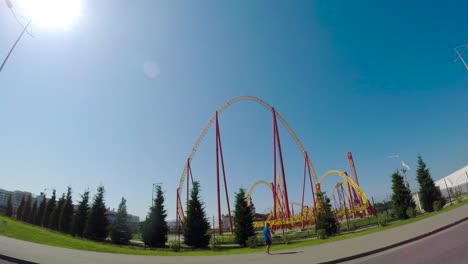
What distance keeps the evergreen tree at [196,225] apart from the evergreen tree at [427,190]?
29.8 metres

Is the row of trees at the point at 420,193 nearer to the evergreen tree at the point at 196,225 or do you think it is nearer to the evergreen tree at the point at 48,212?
the evergreen tree at the point at 196,225

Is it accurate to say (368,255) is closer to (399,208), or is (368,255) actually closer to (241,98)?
(399,208)

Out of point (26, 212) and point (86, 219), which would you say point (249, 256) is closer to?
point (86, 219)

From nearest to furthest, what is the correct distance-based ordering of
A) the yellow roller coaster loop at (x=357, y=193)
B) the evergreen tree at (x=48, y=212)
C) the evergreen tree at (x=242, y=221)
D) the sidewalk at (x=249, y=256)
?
the sidewalk at (x=249, y=256)
the evergreen tree at (x=242, y=221)
the yellow roller coaster loop at (x=357, y=193)
the evergreen tree at (x=48, y=212)

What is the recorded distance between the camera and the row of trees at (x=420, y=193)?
27781mm

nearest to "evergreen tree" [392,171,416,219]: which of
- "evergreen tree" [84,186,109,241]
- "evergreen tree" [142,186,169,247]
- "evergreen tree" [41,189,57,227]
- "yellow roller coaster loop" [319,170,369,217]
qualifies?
"yellow roller coaster loop" [319,170,369,217]

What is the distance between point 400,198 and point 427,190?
677 centimetres

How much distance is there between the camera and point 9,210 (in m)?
61.2

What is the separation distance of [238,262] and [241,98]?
1287 inches

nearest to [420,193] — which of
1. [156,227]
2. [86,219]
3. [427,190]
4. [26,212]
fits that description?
[427,190]

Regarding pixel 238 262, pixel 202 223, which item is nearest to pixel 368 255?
pixel 238 262

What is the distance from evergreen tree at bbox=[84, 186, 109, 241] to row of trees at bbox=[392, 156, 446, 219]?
3669 centimetres

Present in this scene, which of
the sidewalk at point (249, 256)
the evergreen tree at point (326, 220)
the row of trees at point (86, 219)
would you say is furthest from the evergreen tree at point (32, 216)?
the evergreen tree at point (326, 220)

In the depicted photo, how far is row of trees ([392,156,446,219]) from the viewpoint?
91.1 ft
